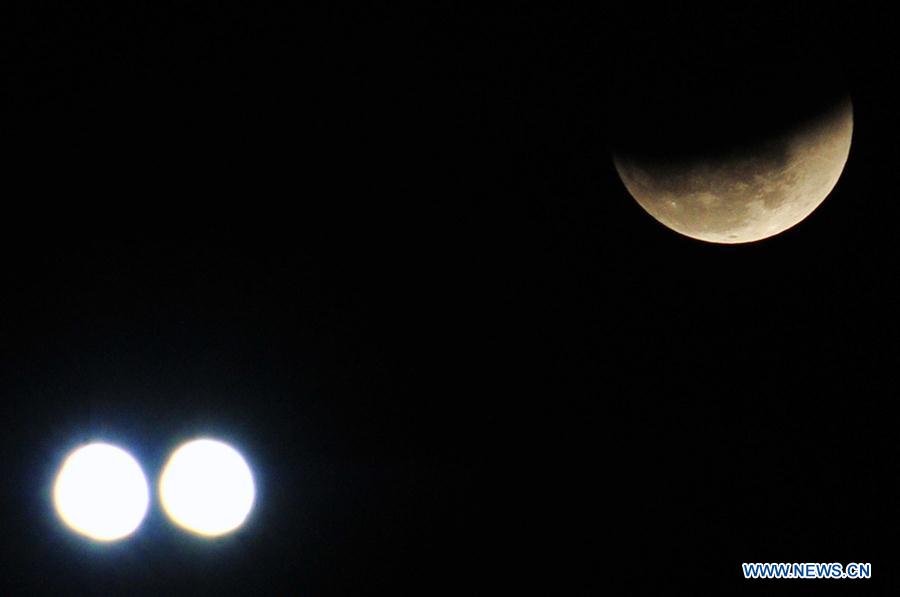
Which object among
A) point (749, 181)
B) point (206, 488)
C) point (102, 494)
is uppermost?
point (749, 181)

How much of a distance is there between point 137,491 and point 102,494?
16cm

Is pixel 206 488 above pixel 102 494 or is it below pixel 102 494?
above

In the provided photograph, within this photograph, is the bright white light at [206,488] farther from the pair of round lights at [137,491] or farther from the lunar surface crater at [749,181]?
the lunar surface crater at [749,181]

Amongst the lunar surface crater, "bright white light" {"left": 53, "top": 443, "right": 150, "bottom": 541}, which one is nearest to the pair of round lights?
"bright white light" {"left": 53, "top": 443, "right": 150, "bottom": 541}

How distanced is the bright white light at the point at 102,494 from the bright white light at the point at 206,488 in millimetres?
146

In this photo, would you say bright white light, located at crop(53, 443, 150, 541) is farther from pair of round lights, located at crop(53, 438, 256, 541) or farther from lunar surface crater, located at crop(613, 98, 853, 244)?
lunar surface crater, located at crop(613, 98, 853, 244)

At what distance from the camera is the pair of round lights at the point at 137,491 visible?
309 centimetres

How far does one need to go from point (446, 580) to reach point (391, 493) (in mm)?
579

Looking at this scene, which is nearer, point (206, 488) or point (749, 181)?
point (749, 181)

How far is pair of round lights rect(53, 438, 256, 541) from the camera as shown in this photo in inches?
122

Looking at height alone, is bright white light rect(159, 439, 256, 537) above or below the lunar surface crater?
below

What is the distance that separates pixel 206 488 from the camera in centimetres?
316

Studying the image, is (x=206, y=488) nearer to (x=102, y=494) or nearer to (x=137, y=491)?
(x=137, y=491)

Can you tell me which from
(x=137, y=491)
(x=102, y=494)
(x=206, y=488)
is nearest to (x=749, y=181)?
(x=206, y=488)
